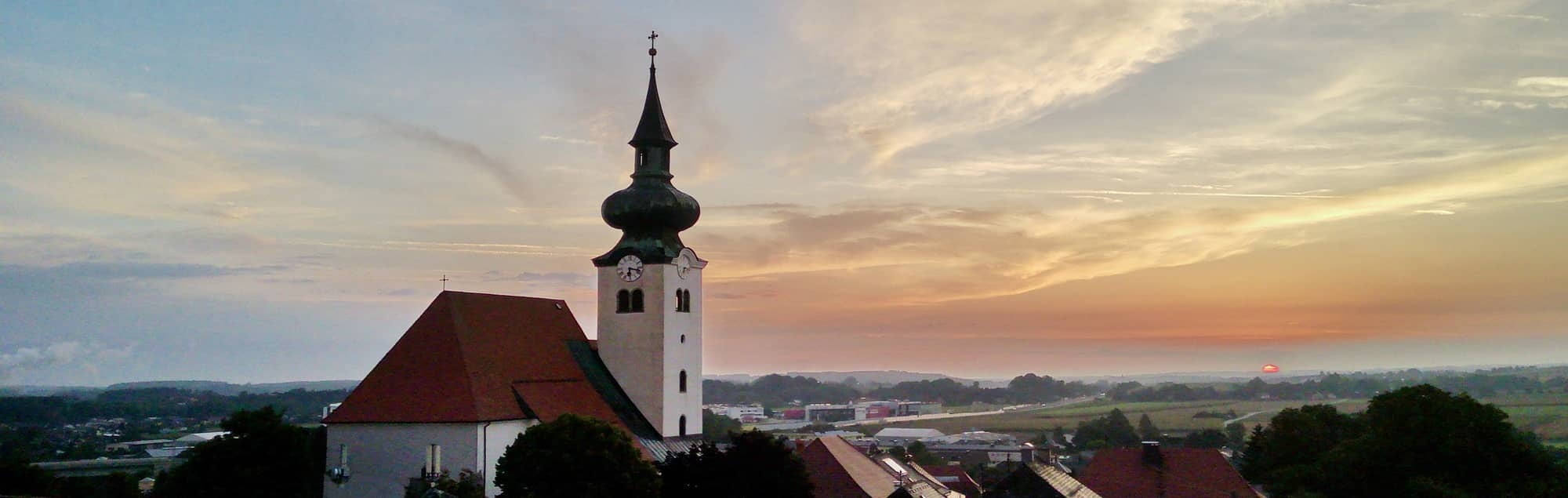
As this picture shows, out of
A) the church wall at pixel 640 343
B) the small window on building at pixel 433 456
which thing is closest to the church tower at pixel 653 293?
the church wall at pixel 640 343

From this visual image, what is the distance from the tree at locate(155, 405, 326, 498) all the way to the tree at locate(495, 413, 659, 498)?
8255mm

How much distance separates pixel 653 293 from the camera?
2014 inches

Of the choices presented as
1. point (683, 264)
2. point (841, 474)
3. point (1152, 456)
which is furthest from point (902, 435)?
point (841, 474)

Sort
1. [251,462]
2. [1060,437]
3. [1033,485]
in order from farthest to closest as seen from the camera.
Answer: [1060,437] → [1033,485] → [251,462]

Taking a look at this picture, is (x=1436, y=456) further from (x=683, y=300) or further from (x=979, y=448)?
(x=979, y=448)

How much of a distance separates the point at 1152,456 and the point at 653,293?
24.0m

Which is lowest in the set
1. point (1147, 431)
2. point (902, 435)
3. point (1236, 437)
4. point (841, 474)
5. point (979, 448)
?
point (979, 448)

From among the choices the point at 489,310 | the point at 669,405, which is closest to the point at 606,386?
the point at 669,405

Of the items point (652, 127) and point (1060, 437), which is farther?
point (1060, 437)

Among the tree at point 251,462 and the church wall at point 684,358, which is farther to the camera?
the church wall at point 684,358

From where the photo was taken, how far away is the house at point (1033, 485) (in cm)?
4353

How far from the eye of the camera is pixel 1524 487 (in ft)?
124

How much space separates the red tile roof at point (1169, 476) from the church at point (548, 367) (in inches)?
Answer: 732

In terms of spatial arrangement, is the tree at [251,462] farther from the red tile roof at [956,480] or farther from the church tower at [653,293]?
the red tile roof at [956,480]
